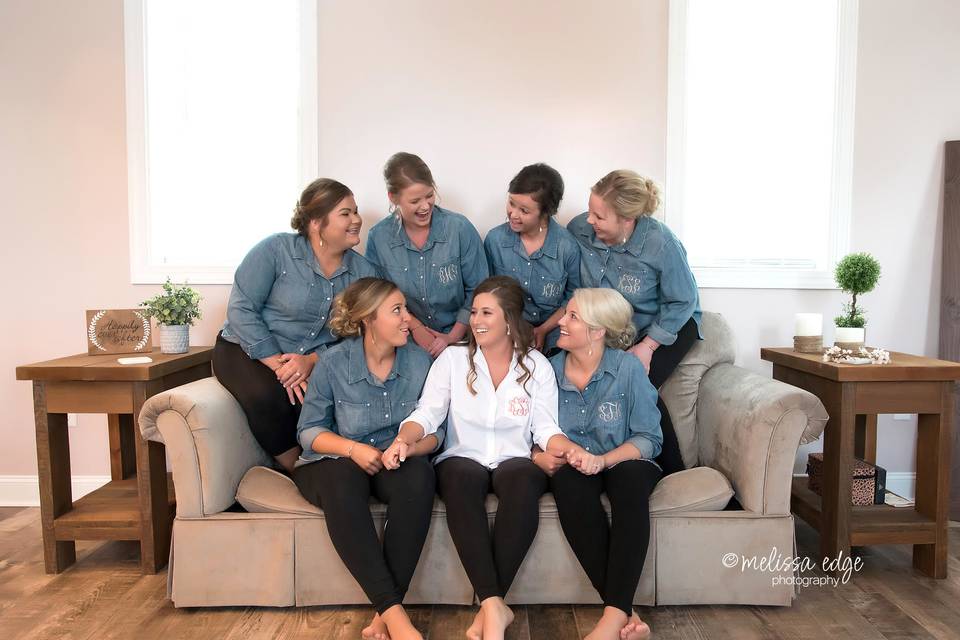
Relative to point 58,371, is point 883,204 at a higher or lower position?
higher

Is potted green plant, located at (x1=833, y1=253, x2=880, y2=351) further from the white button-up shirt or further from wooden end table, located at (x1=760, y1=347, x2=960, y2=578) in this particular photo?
the white button-up shirt

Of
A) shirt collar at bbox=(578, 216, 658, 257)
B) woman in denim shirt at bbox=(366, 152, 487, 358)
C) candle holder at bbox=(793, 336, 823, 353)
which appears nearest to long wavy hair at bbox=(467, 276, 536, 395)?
woman in denim shirt at bbox=(366, 152, 487, 358)

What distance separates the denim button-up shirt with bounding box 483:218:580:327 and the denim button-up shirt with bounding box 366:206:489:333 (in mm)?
101

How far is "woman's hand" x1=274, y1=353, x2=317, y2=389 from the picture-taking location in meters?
2.48

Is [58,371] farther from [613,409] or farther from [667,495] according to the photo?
[667,495]

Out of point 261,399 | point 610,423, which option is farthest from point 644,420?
point 261,399

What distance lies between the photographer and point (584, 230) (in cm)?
282

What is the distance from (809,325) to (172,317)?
2.51 m

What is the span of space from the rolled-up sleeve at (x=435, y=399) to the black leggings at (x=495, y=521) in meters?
0.16

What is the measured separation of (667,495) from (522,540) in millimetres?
499

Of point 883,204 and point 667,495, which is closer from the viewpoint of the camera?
point 667,495

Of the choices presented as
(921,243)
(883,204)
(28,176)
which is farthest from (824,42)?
Answer: (28,176)

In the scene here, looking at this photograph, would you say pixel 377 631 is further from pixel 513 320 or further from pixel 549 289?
pixel 549 289

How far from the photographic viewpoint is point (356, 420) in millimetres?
2299
